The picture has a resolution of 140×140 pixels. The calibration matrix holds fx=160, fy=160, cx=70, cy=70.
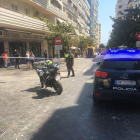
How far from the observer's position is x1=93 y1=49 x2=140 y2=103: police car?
13.6 feet

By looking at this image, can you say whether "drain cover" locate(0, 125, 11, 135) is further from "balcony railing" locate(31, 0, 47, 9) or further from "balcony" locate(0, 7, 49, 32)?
"balcony railing" locate(31, 0, 47, 9)

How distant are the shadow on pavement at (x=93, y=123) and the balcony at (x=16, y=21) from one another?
1048cm

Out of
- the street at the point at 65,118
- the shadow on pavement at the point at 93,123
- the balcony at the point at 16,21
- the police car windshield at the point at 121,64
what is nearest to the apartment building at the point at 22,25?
the balcony at the point at 16,21

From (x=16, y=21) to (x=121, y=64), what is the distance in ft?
39.5

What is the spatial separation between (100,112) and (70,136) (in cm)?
151

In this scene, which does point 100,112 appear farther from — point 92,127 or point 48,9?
point 48,9

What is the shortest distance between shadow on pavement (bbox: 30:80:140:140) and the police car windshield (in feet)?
3.97

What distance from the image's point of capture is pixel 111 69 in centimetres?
434

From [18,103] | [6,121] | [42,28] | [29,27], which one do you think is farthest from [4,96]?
[42,28]

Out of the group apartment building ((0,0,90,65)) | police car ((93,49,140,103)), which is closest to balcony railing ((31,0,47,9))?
apartment building ((0,0,90,65))

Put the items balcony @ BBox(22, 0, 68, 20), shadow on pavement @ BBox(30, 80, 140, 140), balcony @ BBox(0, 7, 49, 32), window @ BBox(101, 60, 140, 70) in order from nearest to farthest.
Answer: shadow on pavement @ BBox(30, 80, 140, 140)
window @ BBox(101, 60, 140, 70)
balcony @ BBox(0, 7, 49, 32)
balcony @ BBox(22, 0, 68, 20)

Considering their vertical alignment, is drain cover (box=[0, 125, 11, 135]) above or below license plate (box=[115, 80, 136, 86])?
below

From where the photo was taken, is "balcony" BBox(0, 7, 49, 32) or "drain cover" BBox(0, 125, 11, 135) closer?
"drain cover" BBox(0, 125, 11, 135)

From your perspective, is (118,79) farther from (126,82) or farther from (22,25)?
(22,25)
